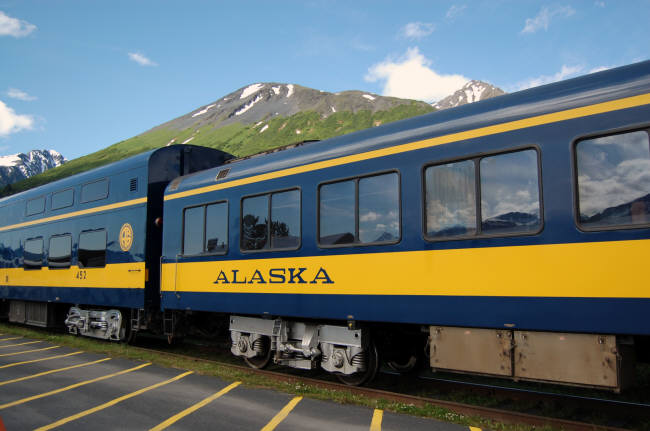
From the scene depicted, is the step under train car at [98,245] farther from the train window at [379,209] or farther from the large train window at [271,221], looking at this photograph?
the train window at [379,209]

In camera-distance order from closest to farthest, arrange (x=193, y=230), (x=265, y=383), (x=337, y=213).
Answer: (x=337, y=213), (x=265, y=383), (x=193, y=230)

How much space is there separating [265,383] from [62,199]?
9078 mm

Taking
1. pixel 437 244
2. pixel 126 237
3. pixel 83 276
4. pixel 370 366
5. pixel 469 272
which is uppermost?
pixel 126 237

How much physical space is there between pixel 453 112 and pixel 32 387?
7.42 meters

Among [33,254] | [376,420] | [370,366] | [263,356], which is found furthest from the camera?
[33,254]

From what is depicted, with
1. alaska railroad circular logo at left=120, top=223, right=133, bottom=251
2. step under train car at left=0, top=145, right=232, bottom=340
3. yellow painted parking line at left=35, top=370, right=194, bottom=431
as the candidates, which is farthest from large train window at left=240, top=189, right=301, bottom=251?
alaska railroad circular logo at left=120, top=223, right=133, bottom=251

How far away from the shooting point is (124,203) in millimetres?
11391

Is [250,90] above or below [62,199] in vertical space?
above

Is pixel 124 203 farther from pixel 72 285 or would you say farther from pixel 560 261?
pixel 560 261

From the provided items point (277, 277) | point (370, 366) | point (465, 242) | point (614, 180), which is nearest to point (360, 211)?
point (465, 242)

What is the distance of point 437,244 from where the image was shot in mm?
6102

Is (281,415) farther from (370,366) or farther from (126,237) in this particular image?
(126,237)

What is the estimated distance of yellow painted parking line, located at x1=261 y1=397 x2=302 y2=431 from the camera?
574 centimetres

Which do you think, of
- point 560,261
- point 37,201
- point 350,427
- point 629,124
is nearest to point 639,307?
point 560,261
